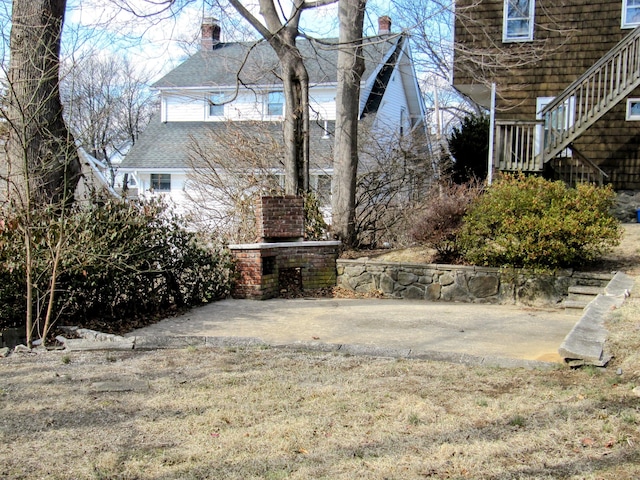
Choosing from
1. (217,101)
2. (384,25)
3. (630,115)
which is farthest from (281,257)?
(384,25)

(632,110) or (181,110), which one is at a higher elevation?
(181,110)

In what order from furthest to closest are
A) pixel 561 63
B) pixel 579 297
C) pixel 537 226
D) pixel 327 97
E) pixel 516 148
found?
pixel 327 97 → pixel 561 63 → pixel 516 148 → pixel 537 226 → pixel 579 297

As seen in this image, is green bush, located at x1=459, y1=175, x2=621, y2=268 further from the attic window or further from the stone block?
the attic window

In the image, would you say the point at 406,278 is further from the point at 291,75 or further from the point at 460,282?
the point at 291,75

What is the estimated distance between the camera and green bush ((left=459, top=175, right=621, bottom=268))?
9312mm

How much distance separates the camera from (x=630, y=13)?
15805mm

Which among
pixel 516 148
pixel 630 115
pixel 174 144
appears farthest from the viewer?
pixel 174 144

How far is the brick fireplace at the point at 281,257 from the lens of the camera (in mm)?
9969

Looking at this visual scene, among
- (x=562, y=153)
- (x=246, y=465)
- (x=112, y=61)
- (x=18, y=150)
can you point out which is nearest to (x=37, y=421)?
(x=246, y=465)

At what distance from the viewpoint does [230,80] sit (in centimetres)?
2453

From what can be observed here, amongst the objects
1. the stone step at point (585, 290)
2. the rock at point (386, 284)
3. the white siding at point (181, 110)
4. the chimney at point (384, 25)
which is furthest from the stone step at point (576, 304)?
the white siding at point (181, 110)

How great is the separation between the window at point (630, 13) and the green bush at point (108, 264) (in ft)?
41.2

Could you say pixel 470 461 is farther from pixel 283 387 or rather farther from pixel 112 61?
pixel 112 61

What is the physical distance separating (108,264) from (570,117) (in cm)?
1229
